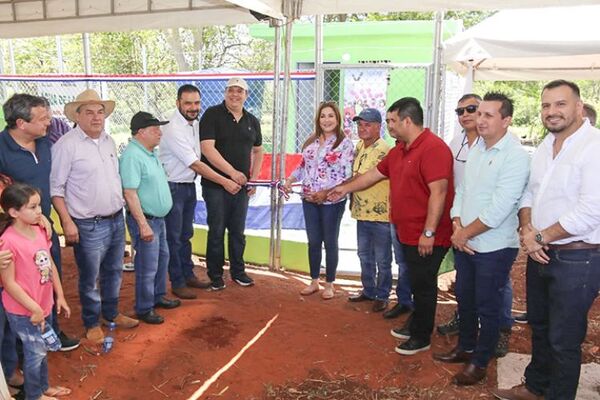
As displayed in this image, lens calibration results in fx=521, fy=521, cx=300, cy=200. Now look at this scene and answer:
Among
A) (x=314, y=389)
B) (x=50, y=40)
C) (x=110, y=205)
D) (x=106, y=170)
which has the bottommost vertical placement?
(x=314, y=389)

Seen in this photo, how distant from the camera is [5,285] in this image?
291 cm

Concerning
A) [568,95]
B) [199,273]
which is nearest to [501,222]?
[568,95]

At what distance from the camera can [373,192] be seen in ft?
15.2

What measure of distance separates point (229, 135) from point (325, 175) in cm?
102

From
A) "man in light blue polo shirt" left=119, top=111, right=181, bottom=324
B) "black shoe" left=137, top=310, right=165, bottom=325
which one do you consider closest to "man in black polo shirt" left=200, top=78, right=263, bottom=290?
"man in light blue polo shirt" left=119, top=111, right=181, bottom=324

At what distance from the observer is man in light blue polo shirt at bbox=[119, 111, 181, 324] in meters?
4.04

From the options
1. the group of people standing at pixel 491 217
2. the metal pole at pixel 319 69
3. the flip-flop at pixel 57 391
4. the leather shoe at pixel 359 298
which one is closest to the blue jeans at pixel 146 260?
the flip-flop at pixel 57 391

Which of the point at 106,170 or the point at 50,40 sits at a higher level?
the point at 50,40

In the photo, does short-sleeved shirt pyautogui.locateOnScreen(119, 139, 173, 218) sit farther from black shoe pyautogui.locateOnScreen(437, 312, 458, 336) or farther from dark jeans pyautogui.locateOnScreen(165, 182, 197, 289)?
black shoe pyautogui.locateOnScreen(437, 312, 458, 336)

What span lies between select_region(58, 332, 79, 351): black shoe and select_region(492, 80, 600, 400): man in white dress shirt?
3228mm

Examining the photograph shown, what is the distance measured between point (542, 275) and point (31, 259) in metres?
2.95

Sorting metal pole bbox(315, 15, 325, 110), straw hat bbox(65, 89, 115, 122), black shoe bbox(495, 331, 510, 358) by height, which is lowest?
black shoe bbox(495, 331, 510, 358)

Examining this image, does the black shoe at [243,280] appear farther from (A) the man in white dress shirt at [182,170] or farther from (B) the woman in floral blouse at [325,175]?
(B) the woman in floral blouse at [325,175]

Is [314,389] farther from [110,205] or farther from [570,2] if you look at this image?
[570,2]
